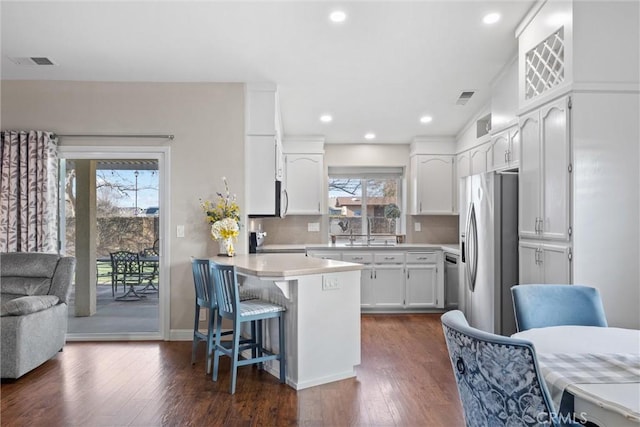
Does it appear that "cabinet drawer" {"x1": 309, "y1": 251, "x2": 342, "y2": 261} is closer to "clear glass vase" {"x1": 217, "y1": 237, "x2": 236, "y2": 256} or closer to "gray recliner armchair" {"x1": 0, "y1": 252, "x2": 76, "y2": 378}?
"clear glass vase" {"x1": 217, "y1": 237, "x2": 236, "y2": 256}

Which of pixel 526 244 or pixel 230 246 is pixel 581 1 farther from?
pixel 230 246

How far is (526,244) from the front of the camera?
379 centimetres

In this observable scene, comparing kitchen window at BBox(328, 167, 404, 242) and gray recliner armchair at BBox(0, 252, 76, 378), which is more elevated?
kitchen window at BBox(328, 167, 404, 242)

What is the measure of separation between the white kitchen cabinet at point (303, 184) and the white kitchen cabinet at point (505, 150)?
7.63 feet

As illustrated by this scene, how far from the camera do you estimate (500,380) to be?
1.34m

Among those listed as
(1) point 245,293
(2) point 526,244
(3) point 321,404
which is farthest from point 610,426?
(1) point 245,293

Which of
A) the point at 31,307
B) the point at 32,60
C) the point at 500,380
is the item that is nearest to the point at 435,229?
the point at 31,307

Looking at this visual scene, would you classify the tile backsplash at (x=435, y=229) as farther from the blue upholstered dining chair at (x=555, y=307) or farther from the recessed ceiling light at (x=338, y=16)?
the blue upholstered dining chair at (x=555, y=307)

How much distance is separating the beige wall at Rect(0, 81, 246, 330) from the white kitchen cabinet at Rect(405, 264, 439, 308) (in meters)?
2.35

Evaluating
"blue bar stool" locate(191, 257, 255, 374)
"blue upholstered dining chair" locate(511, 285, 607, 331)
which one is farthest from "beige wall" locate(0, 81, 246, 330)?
"blue upholstered dining chair" locate(511, 285, 607, 331)

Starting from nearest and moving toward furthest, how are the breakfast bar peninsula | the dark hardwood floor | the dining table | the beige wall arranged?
the dining table, the dark hardwood floor, the breakfast bar peninsula, the beige wall

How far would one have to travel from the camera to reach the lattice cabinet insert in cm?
339

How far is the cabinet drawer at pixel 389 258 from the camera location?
5855mm

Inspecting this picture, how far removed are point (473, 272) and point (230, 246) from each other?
93.6 inches
